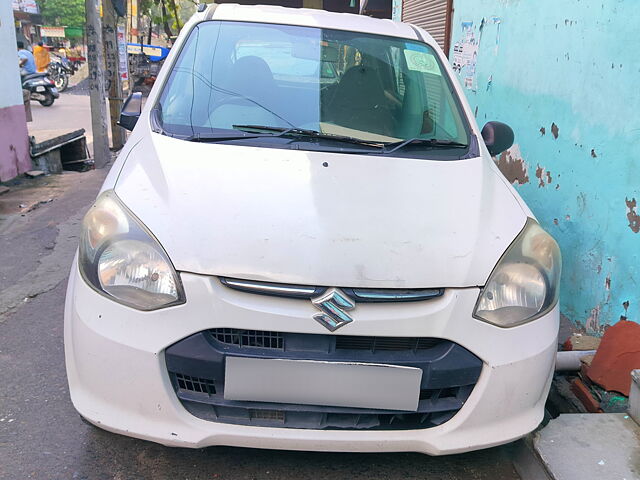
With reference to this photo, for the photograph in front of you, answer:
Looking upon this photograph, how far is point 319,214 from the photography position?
2.14 metres

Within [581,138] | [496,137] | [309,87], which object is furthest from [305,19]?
[581,138]

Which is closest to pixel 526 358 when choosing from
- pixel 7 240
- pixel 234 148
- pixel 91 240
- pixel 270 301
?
pixel 270 301

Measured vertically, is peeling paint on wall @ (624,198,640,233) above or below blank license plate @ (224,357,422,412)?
above

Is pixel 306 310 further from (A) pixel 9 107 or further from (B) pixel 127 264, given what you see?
(A) pixel 9 107

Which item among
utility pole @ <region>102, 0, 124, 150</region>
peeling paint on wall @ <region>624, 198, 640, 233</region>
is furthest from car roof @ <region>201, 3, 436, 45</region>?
utility pole @ <region>102, 0, 124, 150</region>

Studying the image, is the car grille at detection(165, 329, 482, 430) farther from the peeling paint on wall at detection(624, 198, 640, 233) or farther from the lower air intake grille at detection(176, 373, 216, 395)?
the peeling paint on wall at detection(624, 198, 640, 233)

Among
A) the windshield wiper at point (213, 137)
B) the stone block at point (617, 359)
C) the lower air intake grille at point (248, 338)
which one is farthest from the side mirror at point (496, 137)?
the lower air intake grille at point (248, 338)

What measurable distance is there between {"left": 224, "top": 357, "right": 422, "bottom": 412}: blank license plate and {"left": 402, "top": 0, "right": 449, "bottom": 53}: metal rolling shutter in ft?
20.1

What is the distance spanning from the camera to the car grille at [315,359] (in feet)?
6.25

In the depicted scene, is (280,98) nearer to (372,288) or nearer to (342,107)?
(342,107)

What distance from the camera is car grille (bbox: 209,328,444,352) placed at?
1.93 metres

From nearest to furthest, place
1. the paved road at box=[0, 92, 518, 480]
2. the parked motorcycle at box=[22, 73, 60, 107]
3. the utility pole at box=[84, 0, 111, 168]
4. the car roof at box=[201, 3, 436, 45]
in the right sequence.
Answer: the paved road at box=[0, 92, 518, 480] → the car roof at box=[201, 3, 436, 45] → the utility pole at box=[84, 0, 111, 168] → the parked motorcycle at box=[22, 73, 60, 107]

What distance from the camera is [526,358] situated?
2.06 meters

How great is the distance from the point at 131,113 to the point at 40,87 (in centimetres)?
1557
